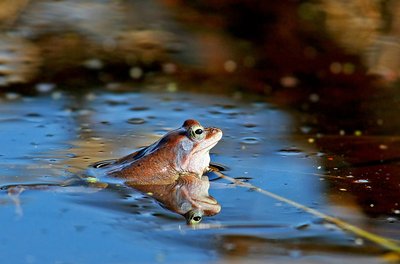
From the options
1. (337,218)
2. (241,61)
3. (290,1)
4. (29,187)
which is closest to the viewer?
(337,218)

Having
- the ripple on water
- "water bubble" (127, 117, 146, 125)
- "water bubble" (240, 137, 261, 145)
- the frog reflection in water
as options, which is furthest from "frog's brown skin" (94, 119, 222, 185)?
the ripple on water

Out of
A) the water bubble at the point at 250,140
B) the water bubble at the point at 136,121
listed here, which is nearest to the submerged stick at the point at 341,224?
the water bubble at the point at 250,140

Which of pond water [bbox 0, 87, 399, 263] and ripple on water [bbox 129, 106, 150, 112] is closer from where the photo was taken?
pond water [bbox 0, 87, 399, 263]

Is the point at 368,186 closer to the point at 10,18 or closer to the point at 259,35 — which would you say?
the point at 259,35

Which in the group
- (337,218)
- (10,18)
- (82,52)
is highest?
(10,18)

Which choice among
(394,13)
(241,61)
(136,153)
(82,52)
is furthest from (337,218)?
(394,13)

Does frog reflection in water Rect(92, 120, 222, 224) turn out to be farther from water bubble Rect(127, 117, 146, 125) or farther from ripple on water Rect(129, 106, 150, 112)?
ripple on water Rect(129, 106, 150, 112)

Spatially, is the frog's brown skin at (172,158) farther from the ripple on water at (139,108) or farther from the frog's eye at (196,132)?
the ripple on water at (139,108)
